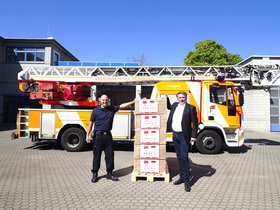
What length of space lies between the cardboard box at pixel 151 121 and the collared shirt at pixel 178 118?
40cm

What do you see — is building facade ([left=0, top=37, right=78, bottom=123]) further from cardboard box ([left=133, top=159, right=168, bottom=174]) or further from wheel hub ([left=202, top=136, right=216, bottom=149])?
cardboard box ([left=133, top=159, right=168, bottom=174])

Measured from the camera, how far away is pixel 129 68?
1260 cm

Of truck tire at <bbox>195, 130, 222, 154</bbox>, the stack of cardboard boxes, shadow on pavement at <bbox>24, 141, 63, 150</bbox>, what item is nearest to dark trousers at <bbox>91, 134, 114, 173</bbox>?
the stack of cardboard boxes

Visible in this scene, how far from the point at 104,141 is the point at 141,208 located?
2108 mm

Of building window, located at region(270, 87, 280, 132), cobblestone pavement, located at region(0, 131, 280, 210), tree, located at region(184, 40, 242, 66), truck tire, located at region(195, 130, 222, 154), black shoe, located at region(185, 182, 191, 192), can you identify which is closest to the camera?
cobblestone pavement, located at region(0, 131, 280, 210)

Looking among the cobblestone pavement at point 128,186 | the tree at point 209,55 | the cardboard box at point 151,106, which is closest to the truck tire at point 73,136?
the cobblestone pavement at point 128,186

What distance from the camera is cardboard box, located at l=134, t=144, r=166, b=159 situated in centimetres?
653

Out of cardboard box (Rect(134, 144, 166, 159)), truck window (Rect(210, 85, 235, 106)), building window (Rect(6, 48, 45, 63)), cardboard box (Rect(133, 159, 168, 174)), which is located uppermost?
building window (Rect(6, 48, 45, 63))

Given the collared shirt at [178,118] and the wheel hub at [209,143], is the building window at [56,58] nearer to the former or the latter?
the wheel hub at [209,143]

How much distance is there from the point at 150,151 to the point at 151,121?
2.17ft

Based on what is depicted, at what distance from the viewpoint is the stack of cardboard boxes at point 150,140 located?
652 cm

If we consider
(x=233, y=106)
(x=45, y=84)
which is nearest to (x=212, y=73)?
(x=233, y=106)

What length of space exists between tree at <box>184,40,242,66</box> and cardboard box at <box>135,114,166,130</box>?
33893 mm

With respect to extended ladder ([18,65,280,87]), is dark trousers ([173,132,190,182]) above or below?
below
